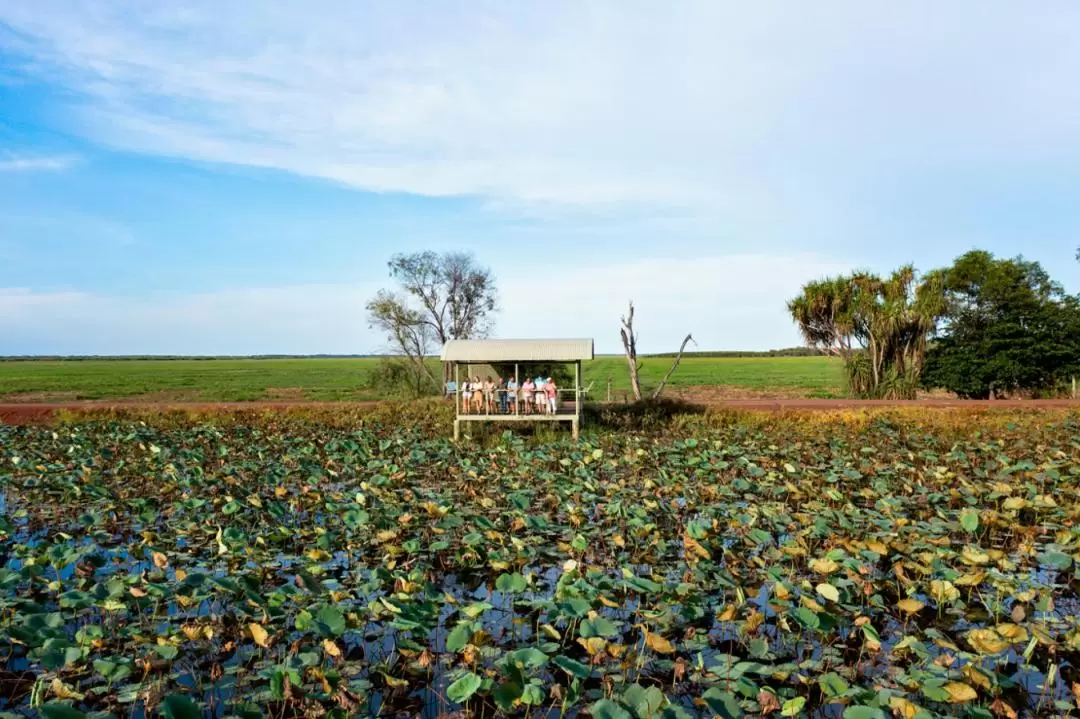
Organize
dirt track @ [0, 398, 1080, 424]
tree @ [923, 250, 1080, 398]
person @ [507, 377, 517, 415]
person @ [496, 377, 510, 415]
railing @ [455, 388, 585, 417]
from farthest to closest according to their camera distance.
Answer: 1. tree @ [923, 250, 1080, 398]
2. dirt track @ [0, 398, 1080, 424]
3. person @ [496, 377, 510, 415]
4. person @ [507, 377, 517, 415]
5. railing @ [455, 388, 585, 417]

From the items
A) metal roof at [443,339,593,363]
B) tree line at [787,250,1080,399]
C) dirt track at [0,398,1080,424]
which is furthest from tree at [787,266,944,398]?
metal roof at [443,339,593,363]

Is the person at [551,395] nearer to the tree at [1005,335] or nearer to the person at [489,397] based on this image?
the person at [489,397]

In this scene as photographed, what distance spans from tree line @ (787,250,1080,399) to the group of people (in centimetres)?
1330

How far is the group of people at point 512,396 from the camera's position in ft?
57.0

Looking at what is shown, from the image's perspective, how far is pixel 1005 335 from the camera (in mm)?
25391

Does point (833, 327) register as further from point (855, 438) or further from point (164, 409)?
point (164, 409)

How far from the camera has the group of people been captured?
17375 millimetres

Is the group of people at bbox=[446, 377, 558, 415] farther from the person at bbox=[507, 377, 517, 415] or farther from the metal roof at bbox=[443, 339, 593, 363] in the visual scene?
the metal roof at bbox=[443, 339, 593, 363]

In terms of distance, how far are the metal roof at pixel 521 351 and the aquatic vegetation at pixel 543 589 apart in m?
4.86

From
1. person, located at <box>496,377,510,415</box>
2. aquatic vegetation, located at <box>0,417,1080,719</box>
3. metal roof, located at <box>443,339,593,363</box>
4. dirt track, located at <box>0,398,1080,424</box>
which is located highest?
metal roof, located at <box>443,339,593,363</box>

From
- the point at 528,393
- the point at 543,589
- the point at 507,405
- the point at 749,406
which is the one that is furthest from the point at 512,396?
the point at 543,589

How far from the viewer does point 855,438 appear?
15.2 metres

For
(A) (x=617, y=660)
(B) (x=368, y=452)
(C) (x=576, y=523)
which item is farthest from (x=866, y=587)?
(B) (x=368, y=452)

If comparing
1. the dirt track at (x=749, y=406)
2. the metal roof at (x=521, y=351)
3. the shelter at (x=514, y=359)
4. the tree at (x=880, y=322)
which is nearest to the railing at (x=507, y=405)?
the shelter at (x=514, y=359)
